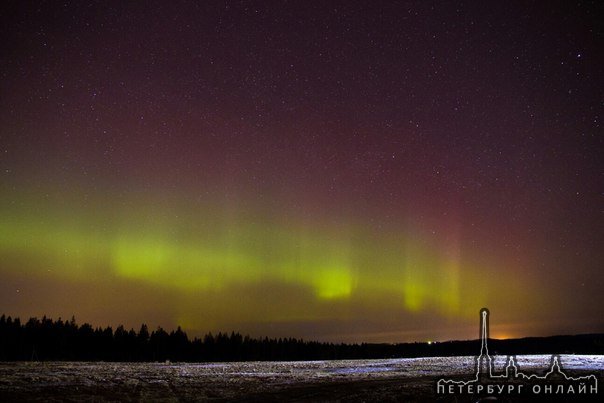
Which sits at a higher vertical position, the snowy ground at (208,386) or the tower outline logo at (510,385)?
the tower outline logo at (510,385)

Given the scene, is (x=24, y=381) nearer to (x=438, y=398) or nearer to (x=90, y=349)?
(x=438, y=398)

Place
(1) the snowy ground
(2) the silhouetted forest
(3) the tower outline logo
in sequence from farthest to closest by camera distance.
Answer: (2) the silhouetted forest < (3) the tower outline logo < (1) the snowy ground

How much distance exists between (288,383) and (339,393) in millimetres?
5375

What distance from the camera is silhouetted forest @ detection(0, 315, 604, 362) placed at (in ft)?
343

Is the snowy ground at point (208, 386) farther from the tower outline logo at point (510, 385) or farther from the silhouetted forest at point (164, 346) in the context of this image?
the silhouetted forest at point (164, 346)

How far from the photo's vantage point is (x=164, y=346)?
121438 mm

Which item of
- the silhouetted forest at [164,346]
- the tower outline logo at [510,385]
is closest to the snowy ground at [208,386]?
the tower outline logo at [510,385]

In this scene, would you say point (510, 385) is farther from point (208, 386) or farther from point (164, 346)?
point (164, 346)

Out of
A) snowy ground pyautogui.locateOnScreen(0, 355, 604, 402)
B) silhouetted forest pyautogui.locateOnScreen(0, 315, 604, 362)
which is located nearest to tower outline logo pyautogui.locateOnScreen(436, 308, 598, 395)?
snowy ground pyautogui.locateOnScreen(0, 355, 604, 402)

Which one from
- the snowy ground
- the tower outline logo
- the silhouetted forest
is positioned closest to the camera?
the snowy ground

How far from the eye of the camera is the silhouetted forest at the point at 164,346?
104438mm

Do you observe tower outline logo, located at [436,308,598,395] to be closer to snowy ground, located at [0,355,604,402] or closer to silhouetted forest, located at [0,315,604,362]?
snowy ground, located at [0,355,604,402]

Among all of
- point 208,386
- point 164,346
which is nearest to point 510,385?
point 208,386

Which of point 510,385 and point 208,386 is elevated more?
point 510,385
